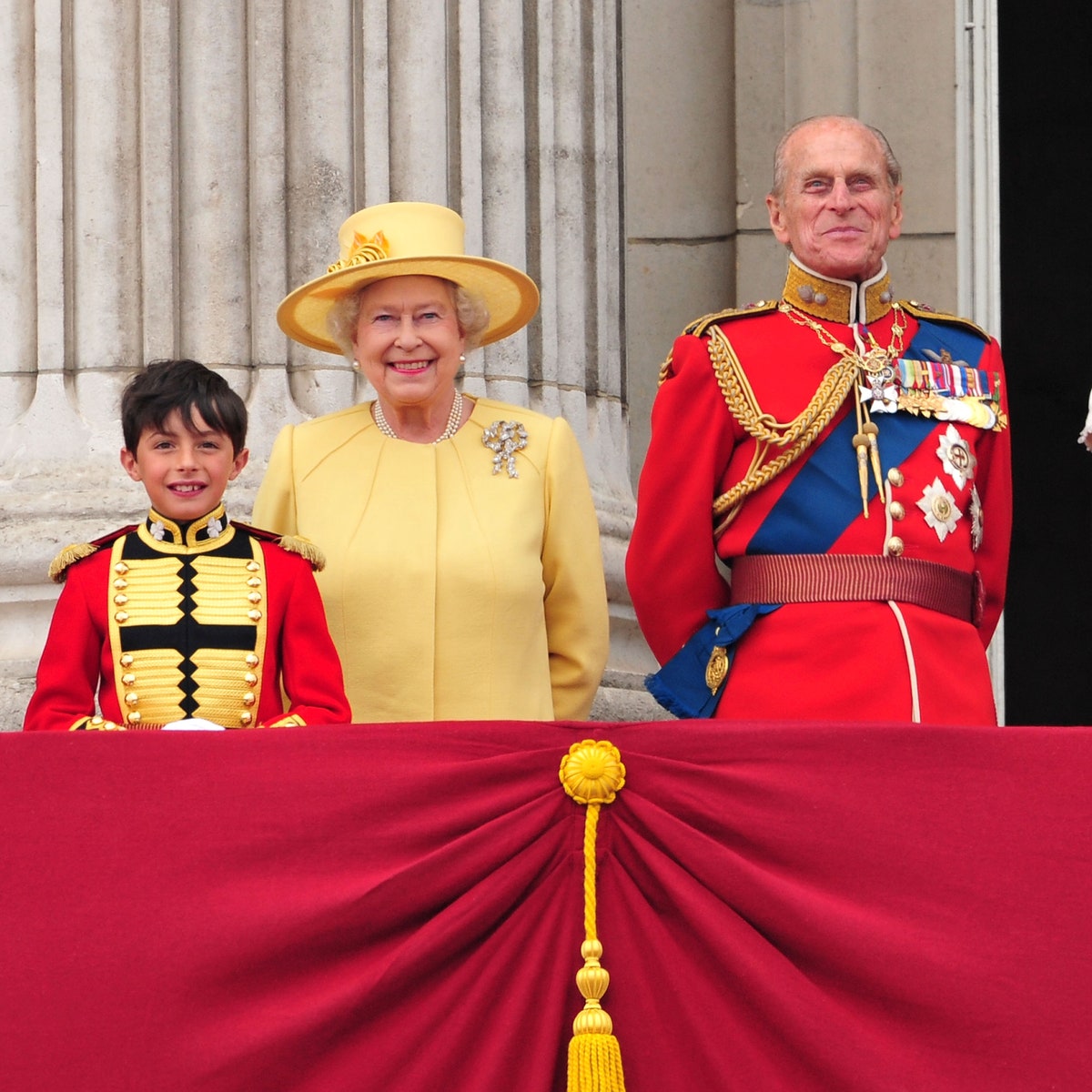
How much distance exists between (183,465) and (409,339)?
1.62 ft

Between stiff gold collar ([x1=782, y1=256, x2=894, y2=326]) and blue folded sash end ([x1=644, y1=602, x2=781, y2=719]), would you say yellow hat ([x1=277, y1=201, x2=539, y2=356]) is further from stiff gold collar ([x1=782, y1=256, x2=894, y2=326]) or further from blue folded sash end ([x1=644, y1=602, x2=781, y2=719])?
blue folded sash end ([x1=644, y1=602, x2=781, y2=719])

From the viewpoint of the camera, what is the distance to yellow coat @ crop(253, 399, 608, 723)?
398 cm

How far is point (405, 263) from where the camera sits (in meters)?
4.04

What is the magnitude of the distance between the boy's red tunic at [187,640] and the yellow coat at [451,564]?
0.29 m

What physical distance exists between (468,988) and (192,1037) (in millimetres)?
345

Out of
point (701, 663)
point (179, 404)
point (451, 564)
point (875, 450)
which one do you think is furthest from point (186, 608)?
point (875, 450)

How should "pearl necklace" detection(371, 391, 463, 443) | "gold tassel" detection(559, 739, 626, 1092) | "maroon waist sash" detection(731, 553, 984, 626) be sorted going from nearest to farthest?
1. "gold tassel" detection(559, 739, 626, 1092)
2. "maroon waist sash" detection(731, 553, 984, 626)
3. "pearl necklace" detection(371, 391, 463, 443)

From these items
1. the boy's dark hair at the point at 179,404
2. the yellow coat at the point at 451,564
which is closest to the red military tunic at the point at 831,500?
the yellow coat at the point at 451,564

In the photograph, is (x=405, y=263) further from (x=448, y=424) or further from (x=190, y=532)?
(x=190, y=532)

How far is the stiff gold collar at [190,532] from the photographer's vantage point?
12.1 ft

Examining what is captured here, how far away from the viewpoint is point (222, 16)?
16.6 feet

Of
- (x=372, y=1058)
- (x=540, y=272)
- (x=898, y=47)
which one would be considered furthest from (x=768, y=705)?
(x=898, y=47)

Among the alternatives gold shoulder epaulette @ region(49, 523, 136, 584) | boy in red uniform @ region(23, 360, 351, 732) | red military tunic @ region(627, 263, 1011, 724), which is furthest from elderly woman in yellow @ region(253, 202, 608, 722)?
gold shoulder epaulette @ region(49, 523, 136, 584)

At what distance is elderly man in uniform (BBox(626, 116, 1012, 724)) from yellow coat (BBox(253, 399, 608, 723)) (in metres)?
0.15
